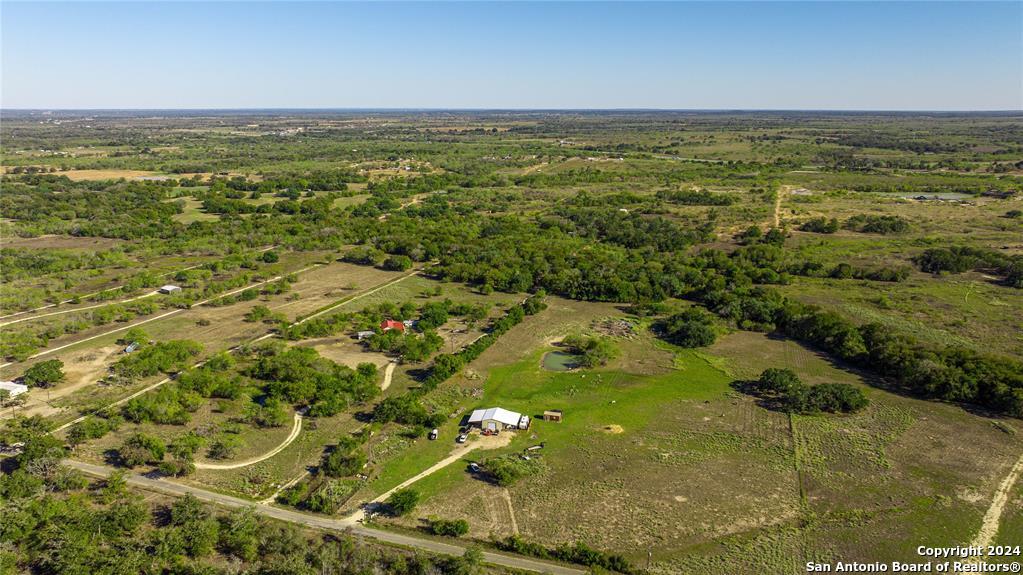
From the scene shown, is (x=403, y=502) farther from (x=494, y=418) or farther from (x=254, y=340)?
(x=254, y=340)

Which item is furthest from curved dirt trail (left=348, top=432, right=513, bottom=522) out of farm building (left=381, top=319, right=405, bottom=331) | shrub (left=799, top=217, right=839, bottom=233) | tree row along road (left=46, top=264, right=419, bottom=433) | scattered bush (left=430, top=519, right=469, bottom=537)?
shrub (left=799, top=217, right=839, bottom=233)

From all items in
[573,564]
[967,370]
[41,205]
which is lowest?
[573,564]

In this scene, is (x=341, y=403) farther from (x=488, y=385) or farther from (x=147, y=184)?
(x=147, y=184)

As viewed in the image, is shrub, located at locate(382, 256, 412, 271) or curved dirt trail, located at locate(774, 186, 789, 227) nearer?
shrub, located at locate(382, 256, 412, 271)

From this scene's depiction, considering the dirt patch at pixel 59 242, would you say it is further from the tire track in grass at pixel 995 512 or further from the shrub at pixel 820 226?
the shrub at pixel 820 226

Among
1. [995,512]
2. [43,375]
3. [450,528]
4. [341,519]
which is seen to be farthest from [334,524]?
[995,512]

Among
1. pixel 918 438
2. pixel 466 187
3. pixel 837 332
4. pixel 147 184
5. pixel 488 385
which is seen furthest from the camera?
pixel 466 187

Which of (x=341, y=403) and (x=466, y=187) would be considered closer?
(x=341, y=403)

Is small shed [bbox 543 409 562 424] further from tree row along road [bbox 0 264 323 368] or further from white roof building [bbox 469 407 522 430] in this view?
tree row along road [bbox 0 264 323 368]

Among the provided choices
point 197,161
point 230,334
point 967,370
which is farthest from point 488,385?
point 197,161
